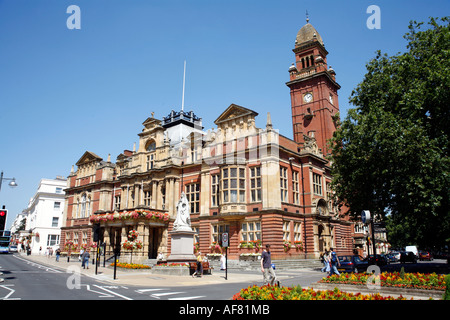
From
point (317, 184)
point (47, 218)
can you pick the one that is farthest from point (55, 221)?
point (317, 184)

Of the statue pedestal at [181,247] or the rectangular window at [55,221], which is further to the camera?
the rectangular window at [55,221]

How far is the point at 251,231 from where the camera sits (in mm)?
33625

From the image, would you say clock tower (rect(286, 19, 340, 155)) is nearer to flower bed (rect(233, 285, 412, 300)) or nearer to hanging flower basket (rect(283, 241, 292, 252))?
hanging flower basket (rect(283, 241, 292, 252))

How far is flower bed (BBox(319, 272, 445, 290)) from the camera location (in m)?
12.5

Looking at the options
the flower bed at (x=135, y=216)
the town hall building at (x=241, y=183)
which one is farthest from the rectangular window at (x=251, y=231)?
the flower bed at (x=135, y=216)

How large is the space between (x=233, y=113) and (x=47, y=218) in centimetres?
5535

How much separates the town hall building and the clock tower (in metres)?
0.15

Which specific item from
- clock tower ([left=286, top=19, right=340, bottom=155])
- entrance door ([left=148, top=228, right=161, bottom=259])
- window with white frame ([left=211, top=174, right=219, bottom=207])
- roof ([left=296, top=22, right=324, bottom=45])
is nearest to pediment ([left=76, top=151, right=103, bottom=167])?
entrance door ([left=148, top=228, right=161, bottom=259])

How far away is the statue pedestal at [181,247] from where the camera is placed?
79.6ft

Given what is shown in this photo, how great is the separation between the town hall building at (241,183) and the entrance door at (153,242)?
13 centimetres

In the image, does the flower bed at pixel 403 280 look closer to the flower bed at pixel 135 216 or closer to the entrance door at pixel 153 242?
the flower bed at pixel 135 216

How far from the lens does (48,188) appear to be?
74.4 m
